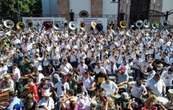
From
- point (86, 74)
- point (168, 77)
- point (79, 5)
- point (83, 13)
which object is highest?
point (86, 74)

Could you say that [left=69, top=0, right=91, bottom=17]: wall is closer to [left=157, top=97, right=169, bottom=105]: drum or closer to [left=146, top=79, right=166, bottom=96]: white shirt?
[left=146, top=79, right=166, bottom=96]: white shirt

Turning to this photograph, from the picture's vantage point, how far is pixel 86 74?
1630 cm

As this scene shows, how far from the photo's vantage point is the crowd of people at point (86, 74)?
13984 mm

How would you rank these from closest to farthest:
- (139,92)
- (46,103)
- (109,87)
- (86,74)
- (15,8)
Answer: (46,103)
(139,92)
(109,87)
(86,74)
(15,8)

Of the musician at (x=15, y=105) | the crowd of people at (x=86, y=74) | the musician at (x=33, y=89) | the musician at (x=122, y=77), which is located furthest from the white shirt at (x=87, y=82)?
the musician at (x=15, y=105)

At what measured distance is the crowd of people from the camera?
13984mm

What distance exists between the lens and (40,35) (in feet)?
93.8

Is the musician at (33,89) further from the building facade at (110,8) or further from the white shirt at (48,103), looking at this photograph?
the building facade at (110,8)

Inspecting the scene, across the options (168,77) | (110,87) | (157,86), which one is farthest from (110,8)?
(157,86)

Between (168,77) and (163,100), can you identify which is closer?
(163,100)

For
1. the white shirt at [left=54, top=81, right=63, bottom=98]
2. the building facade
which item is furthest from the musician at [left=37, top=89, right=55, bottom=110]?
the building facade

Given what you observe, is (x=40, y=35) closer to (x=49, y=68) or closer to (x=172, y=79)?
(x=49, y=68)

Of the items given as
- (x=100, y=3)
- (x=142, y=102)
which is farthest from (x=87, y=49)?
(x=100, y=3)

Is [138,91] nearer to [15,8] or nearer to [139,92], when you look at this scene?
[139,92]
